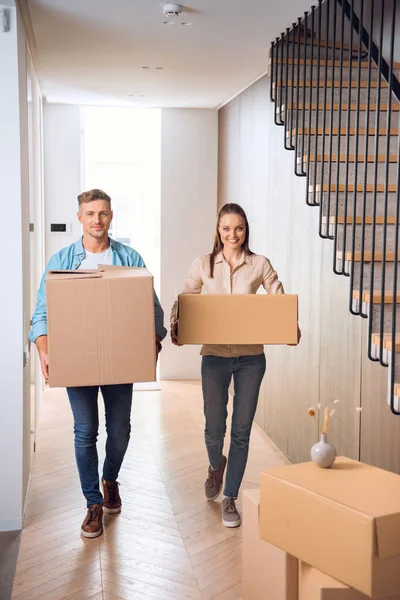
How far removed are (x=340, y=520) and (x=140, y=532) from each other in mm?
1555

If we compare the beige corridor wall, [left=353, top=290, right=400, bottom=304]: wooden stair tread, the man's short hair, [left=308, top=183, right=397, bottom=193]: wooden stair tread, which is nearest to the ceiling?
the beige corridor wall

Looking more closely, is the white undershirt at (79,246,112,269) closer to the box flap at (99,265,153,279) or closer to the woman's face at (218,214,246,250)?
the box flap at (99,265,153,279)

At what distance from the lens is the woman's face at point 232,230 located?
3.23 metres

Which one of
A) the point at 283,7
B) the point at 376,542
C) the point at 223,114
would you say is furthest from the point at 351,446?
the point at 223,114

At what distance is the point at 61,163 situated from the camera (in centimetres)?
659

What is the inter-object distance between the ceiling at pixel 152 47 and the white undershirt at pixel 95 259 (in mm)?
1192

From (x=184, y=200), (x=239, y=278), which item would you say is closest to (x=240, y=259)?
(x=239, y=278)

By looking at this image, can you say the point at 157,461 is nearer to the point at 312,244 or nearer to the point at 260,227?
the point at 312,244

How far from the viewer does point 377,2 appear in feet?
12.7

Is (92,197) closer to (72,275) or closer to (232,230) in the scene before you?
(72,275)

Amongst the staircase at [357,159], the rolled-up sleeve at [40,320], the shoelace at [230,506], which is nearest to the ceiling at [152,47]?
the staircase at [357,159]

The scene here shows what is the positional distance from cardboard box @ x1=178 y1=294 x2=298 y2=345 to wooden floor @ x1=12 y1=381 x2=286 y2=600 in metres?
0.89

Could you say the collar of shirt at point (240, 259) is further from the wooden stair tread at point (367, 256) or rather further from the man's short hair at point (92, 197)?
the man's short hair at point (92, 197)

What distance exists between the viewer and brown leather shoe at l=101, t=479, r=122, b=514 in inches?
137
